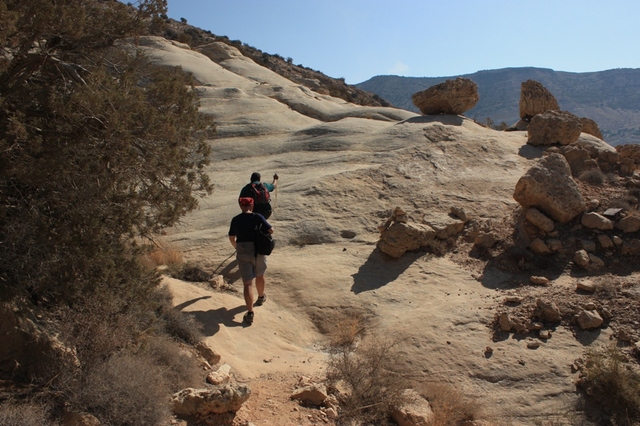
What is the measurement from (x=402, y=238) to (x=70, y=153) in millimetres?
5392

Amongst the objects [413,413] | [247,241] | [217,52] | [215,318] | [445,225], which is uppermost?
[217,52]

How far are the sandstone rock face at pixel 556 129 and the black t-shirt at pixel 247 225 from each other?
9103mm

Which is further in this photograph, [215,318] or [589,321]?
[215,318]

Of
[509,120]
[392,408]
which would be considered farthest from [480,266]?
[509,120]

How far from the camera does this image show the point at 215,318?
689 centimetres

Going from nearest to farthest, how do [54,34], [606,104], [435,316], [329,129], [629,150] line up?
[54,34] < [435,316] < [629,150] < [329,129] < [606,104]

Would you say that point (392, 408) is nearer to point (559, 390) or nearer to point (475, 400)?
point (475, 400)

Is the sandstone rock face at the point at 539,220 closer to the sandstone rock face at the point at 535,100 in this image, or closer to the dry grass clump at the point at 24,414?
the dry grass clump at the point at 24,414

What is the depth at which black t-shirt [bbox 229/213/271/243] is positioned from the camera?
22.5ft

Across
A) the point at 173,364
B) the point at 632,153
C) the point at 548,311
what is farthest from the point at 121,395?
the point at 632,153

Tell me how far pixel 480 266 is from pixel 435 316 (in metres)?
1.82

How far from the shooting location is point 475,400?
218 inches

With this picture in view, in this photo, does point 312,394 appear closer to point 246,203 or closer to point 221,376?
point 221,376

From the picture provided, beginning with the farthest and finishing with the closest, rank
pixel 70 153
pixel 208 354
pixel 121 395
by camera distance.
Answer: pixel 208 354 → pixel 70 153 → pixel 121 395
